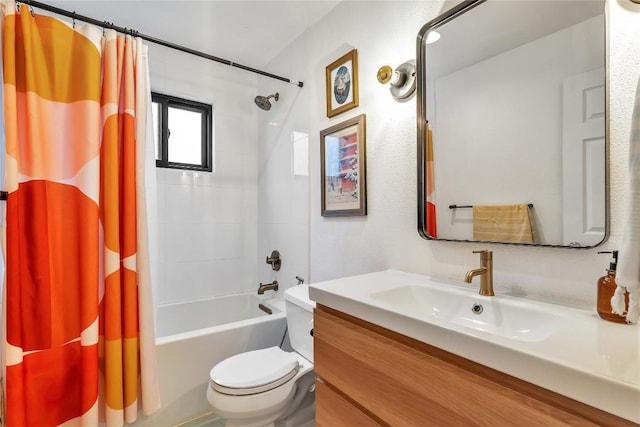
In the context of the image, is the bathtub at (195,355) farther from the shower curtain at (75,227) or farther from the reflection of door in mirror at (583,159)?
the reflection of door in mirror at (583,159)

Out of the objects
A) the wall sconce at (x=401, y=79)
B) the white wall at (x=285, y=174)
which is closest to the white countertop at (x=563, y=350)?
the wall sconce at (x=401, y=79)

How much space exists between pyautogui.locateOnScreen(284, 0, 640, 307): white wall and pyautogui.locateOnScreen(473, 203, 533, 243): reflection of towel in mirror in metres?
0.04

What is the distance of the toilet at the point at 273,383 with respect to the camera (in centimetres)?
128

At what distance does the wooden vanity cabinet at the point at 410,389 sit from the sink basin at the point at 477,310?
0.32 ft

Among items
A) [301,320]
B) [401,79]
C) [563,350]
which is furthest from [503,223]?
[301,320]

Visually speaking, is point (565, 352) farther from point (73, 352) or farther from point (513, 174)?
point (73, 352)

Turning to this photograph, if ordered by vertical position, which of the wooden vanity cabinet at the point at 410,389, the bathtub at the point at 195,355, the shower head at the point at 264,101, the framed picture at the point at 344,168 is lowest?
the bathtub at the point at 195,355

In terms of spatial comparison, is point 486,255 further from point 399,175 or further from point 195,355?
point 195,355

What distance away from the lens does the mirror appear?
2.90 feet

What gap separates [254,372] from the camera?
4.56 ft

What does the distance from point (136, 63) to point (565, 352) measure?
184 centimetres

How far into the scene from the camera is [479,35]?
1146 mm

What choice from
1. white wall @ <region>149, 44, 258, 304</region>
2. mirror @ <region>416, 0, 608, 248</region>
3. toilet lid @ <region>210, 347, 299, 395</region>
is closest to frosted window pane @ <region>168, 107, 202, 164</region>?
white wall @ <region>149, 44, 258, 304</region>

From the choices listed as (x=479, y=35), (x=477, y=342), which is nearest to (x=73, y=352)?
(x=477, y=342)
